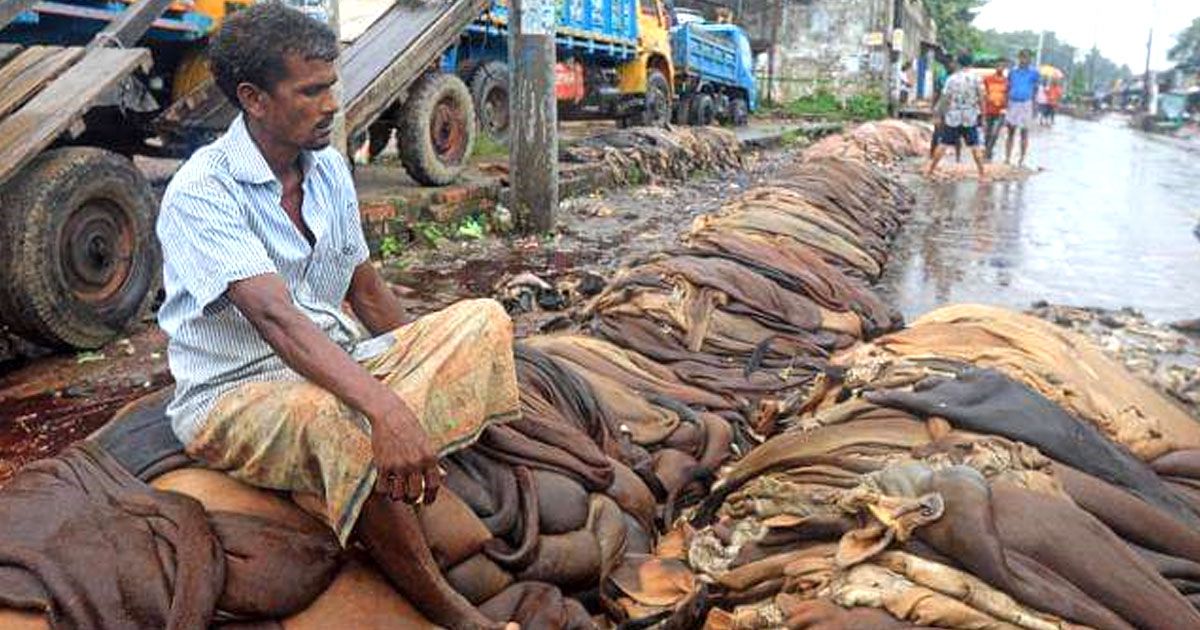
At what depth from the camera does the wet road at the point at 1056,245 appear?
25.2 ft

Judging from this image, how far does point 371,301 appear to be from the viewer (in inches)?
118

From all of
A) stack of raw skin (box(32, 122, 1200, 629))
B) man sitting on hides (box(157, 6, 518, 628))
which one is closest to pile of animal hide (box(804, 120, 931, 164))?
stack of raw skin (box(32, 122, 1200, 629))

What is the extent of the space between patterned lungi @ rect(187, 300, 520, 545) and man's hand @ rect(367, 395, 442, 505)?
8 centimetres

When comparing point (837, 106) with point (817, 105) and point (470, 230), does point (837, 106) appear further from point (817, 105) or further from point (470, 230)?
point (470, 230)

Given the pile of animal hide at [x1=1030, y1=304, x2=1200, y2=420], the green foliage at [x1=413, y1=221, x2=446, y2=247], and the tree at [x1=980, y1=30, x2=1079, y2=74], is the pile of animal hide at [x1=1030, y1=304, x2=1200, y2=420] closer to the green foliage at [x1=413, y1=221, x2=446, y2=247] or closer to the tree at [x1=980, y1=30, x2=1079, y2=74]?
the green foliage at [x1=413, y1=221, x2=446, y2=247]

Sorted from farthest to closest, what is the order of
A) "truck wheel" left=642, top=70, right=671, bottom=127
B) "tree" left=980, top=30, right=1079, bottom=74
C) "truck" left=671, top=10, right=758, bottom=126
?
"tree" left=980, top=30, right=1079, bottom=74
"truck" left=671, top=10, right=758, bottom=126
"truck wheel" left=642, top=70, right=671, bottom=127

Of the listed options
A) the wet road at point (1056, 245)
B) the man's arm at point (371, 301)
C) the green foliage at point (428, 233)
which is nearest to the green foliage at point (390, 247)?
the green foliage at point (428, 233)

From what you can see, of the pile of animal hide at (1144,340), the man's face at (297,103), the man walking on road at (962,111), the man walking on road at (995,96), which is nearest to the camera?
the man's face at (297,103)

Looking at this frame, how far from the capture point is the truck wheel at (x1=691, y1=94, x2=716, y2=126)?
73.9 feet

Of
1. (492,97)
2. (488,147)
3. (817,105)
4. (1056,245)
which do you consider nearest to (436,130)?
(492,97)

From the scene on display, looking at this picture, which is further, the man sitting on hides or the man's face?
the man's face

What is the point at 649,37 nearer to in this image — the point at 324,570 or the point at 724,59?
the point at 724,59

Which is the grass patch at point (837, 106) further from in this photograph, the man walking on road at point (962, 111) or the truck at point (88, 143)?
the truck at point (88, 143)

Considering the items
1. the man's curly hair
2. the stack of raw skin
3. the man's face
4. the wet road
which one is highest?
the man's curly hair
